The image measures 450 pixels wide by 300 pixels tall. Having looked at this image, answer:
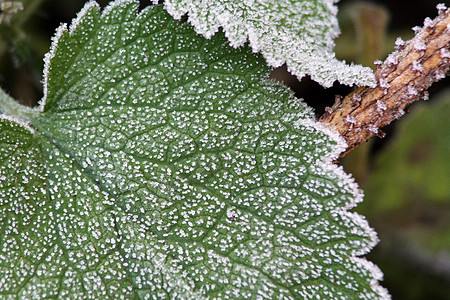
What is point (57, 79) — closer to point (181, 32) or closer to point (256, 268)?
point (181, 32)

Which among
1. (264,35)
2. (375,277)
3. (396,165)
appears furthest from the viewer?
(396,165)

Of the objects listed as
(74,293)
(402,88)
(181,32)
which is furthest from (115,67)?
(402,88)

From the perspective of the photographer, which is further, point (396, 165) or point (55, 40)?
point (396, 165)

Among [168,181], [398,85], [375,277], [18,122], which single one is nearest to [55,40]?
[18,122]

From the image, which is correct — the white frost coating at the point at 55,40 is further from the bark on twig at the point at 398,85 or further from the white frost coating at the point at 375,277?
the white frost coating at the point at 375,277

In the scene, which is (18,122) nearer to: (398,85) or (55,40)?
(55,40)

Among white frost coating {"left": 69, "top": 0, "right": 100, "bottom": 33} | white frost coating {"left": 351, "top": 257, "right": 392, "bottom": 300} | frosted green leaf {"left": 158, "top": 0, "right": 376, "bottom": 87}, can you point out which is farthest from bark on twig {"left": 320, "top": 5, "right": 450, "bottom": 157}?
white frost coating {"left": 69, "top": 0, "right": 100, "bottom": 33}

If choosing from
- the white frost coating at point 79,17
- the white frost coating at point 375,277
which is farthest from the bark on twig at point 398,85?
the white frost coating at point 79,17
